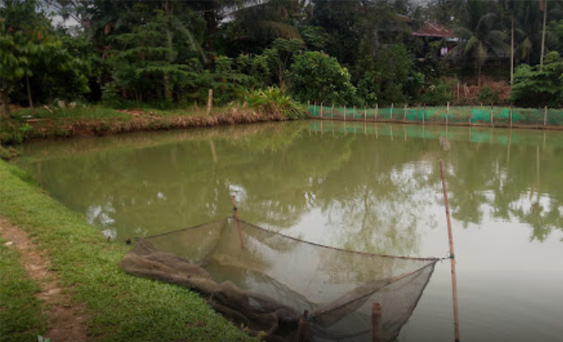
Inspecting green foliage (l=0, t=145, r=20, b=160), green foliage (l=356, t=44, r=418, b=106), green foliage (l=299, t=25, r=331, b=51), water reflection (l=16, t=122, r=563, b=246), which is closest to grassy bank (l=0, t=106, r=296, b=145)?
water reflection (l=16, t=122, r=563, b=246)

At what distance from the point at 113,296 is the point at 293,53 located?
72.0 feet

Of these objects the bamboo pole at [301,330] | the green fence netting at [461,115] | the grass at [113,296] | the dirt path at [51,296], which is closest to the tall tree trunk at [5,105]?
the grass at [113,296]

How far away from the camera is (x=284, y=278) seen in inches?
162

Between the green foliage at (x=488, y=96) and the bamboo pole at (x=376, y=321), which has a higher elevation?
the green foliage at (x=488, y=96)

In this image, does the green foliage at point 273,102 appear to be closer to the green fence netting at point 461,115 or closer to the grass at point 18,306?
the green fence netting at point 461,115

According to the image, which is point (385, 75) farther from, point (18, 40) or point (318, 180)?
point (18, 40)

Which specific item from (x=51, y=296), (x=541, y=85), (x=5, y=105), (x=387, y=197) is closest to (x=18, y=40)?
(x=5, y=105)

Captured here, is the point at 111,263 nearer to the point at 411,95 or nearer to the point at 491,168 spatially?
the point at 491,168

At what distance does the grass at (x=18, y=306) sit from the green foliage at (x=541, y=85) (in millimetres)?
21427

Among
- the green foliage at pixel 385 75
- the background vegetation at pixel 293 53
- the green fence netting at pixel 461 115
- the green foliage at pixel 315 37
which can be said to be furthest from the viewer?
the green foliage at pixel 315 37

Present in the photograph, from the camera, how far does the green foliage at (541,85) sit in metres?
20.3

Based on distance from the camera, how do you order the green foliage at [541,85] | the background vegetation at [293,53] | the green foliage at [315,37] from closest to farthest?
the background vegetation at [293,53] → the green foliage at [541,85] → the green foliage at [315,37]

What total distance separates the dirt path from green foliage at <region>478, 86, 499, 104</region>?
79.3 ft

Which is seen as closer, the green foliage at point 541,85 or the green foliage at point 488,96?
the green foliage at point 541,85
